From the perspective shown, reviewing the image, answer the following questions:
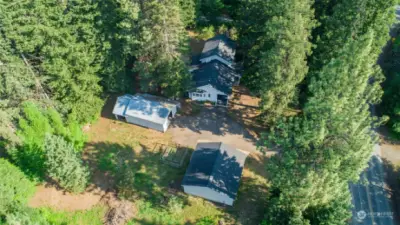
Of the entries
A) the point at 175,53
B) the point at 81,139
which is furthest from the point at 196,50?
the point at 81,139

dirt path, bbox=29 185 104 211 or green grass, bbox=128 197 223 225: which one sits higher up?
green grass, bbox=128 197 223 225

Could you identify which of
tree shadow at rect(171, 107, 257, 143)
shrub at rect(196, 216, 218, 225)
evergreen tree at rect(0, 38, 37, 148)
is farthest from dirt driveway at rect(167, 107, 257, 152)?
evergreen tree at rect(0, 38, 37, 148)

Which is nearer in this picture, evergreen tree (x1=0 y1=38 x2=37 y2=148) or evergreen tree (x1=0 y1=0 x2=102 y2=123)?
evergreen tree (x1=0 y1=0 x2=102 y2=123)

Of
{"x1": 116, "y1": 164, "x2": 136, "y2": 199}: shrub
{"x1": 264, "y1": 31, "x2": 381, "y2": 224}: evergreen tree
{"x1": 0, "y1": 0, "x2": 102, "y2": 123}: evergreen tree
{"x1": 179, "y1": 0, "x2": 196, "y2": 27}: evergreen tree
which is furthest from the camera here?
{"x1": 179, "y1": 0, "x2": 196, "y2": 27}: evergreen tree

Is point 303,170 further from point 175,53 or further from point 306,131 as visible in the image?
point 175,53

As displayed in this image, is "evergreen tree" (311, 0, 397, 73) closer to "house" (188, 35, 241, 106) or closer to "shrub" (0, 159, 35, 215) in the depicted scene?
"house" (188, 35, 241, 106)

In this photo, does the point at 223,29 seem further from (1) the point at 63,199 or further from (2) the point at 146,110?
(1) the point at 63,199
